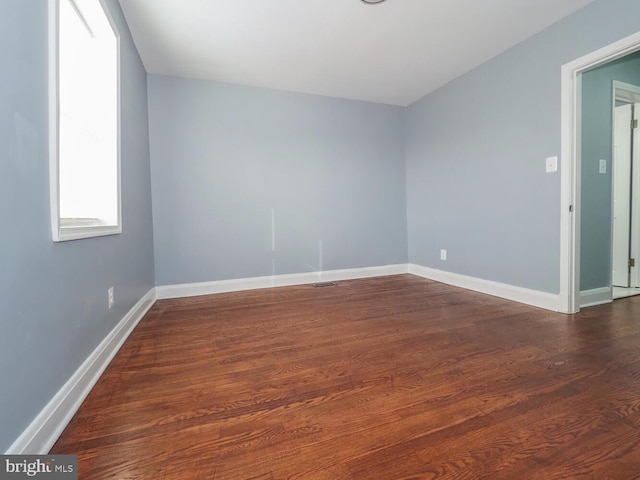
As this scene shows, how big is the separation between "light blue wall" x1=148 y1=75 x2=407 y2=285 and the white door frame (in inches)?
77.9

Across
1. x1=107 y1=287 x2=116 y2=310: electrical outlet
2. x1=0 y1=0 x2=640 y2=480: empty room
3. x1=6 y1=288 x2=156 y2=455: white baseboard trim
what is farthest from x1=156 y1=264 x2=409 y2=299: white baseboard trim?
x1=107 y1=287 x2=116 y2=310: electrical outlet

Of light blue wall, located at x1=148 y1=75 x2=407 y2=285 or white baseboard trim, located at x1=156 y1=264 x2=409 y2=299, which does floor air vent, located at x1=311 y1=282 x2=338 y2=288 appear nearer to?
white baseboard trim, located at x1=156 y1=264 x2=409 y2=299

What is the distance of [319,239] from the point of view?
145 inches

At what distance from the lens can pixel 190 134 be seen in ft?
10.3

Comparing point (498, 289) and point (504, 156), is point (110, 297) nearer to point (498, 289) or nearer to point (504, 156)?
point (498, 289)

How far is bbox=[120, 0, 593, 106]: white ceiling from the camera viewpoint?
2.09 m

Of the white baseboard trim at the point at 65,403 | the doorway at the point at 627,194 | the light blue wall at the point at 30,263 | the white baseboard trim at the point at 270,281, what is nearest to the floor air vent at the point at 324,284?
the white baseboard trim at the point at 270,281

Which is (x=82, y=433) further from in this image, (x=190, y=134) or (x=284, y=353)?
(x=190, y=134)

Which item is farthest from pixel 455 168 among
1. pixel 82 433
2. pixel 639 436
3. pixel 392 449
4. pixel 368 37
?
pixel 82 433

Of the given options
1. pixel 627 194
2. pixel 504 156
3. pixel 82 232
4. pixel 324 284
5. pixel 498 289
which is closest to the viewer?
pixel 82 232

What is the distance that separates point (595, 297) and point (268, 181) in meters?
3.37

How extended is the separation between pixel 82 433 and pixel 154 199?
94.9 inches

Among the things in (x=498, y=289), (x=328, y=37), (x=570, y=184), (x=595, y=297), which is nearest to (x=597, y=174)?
(x=570, y=184)

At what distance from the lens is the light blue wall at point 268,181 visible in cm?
310
